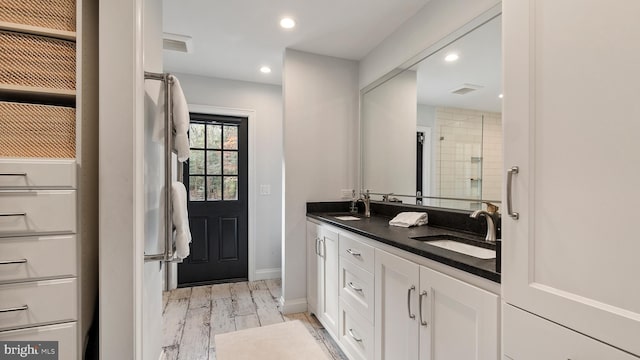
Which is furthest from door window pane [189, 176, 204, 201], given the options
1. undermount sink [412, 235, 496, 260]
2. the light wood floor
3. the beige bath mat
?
undermount sink [412, 235, 496, 260]

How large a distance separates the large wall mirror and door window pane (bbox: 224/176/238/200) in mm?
1696

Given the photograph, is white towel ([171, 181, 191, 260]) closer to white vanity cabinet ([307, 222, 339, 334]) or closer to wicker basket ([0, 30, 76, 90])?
wicker basket ([0, 30, 76, 90])

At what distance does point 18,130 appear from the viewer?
43.9 inches

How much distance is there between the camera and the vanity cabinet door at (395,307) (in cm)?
133

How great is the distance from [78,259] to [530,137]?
167 centimetres

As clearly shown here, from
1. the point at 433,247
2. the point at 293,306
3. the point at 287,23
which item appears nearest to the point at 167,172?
the point at 433,247

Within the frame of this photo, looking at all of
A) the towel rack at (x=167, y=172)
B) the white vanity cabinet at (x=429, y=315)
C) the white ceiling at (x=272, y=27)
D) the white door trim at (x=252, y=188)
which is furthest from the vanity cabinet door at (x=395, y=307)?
the white door trim at (x=252, y=188)

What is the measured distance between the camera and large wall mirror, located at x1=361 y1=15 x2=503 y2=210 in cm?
168

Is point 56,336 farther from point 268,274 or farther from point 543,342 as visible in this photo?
point 268,274

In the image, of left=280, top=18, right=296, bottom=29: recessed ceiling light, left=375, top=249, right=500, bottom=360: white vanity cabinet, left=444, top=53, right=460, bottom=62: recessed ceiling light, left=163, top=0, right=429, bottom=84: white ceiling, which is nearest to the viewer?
left=375, top=249, right=500, bottom=360: white vanity cabinet

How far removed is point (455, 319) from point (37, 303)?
1.60 m

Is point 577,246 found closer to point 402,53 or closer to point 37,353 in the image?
point 37,353

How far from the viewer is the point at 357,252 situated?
183cm

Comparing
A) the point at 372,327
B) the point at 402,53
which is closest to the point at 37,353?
the point at 372,327
